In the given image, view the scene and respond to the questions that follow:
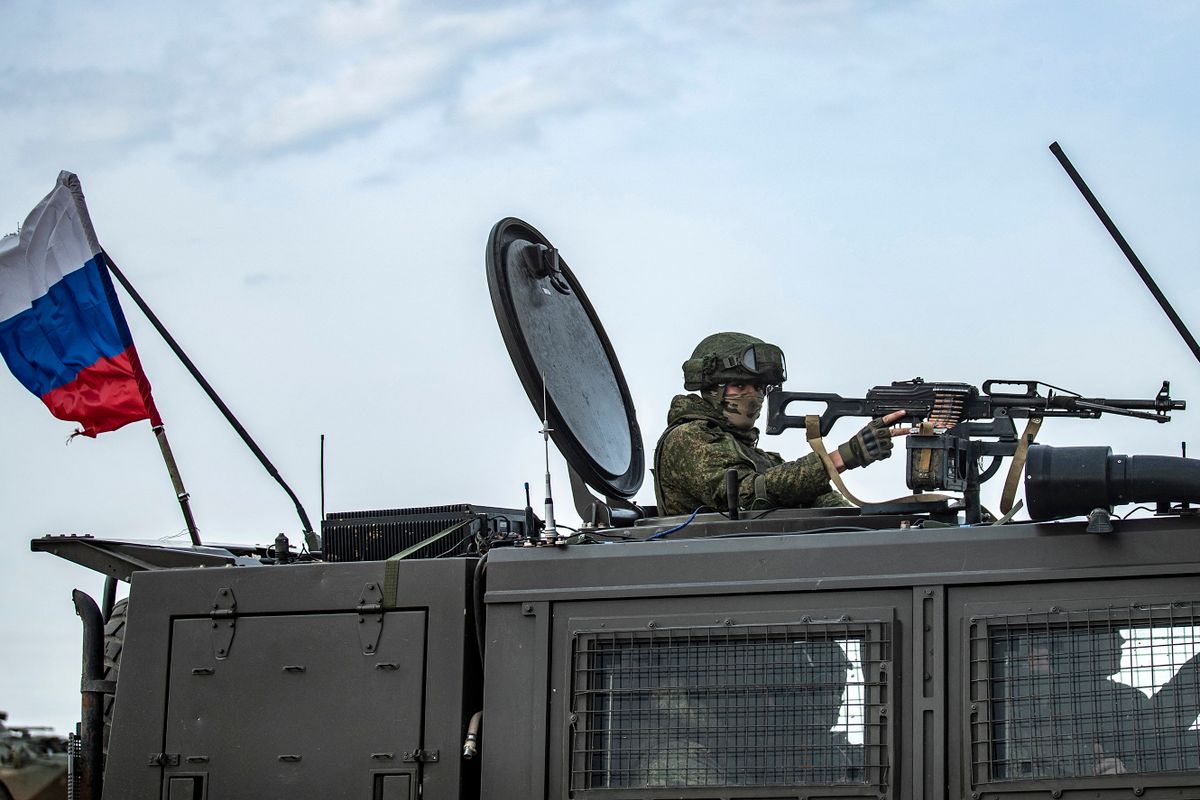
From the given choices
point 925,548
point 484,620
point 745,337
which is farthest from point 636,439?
point 925,548

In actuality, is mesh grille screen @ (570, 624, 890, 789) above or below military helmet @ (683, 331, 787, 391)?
below

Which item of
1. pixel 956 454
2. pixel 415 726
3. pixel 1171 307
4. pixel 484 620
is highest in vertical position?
pixel 1171 307

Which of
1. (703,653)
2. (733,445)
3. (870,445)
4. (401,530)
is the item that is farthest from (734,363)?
(703,653)

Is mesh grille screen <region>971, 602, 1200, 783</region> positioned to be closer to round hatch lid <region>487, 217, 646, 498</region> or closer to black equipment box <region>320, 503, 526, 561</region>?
black equipment box <region>320, 503, 526, 561</region>

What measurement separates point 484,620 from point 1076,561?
6.95 feet

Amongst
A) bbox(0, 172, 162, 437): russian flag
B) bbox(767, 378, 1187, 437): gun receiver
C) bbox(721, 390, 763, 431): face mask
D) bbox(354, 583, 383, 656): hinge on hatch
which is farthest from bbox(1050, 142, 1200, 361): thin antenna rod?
bbox(0, 172, 162, 437): russian flag

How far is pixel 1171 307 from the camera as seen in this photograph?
20.9 ft

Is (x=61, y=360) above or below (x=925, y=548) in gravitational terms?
above

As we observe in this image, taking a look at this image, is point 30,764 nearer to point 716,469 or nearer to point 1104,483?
point 716,469

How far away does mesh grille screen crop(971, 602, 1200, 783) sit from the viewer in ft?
17.8

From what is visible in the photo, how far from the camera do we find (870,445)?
23.2 ft

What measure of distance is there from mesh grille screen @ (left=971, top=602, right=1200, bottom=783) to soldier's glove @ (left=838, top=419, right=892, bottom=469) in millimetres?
1453

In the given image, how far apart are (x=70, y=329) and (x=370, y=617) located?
430 cm

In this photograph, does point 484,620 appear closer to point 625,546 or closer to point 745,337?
point 625,546
